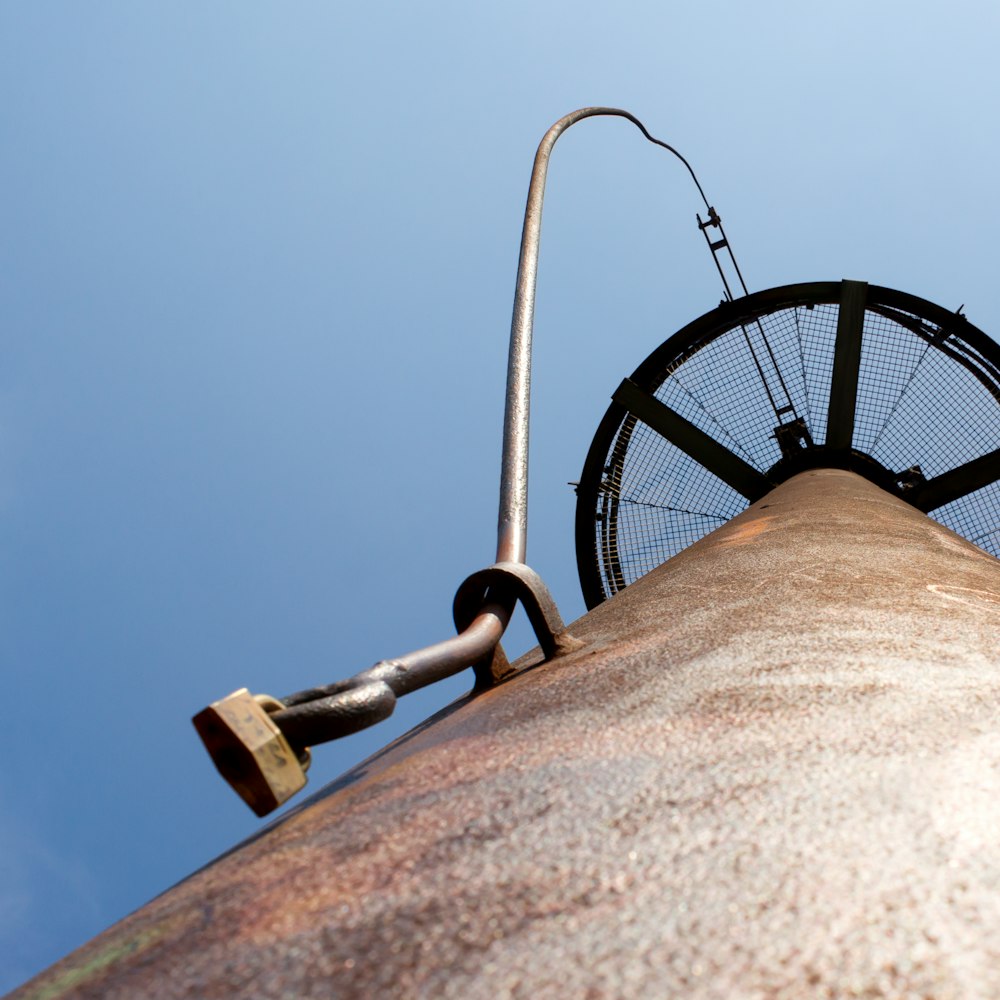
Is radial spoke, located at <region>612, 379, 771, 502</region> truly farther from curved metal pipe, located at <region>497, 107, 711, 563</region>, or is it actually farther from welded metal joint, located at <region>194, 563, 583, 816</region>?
welded metal joint, located at <region>194, 563, 583, 816</region>

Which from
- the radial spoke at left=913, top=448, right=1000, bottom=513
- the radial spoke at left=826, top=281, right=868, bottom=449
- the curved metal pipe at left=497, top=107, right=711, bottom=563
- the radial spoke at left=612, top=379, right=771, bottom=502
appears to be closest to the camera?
the curved metal pipe at left=497, top=107, right=711, bottom=563

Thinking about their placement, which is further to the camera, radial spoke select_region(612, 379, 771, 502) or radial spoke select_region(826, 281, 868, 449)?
radial spoke select_region(612, 379, 771, 502)

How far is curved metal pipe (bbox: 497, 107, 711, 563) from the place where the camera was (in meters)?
2.99

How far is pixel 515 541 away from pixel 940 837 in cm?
198

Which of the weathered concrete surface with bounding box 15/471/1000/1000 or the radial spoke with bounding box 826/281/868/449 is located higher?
the weathered concrete surface with bounding box 15/471/1000/1000

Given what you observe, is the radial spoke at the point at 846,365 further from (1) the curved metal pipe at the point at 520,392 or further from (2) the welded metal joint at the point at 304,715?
(2) the welded metal joint at the point at 304,715

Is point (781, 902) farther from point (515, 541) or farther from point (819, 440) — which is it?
point (819, 440)

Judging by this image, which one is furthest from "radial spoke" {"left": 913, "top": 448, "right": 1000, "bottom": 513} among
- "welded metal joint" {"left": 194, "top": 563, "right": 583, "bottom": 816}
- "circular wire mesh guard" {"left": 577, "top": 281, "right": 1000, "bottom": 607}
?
"welded metal joint" {"left": 194, "top": 563, "right": 583, "bottom": 816}

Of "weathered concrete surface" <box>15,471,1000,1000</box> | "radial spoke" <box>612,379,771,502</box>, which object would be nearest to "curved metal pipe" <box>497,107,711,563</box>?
"weathered concrete surface" <box>15,471,1000,1000</box>

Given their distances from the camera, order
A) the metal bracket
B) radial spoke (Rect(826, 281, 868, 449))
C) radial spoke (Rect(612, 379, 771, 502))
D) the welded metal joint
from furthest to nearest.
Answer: radial spoke (Rect(612, 379, 771, 502))
radial spoke (Rect(826, 281, 868, 449))
the metal bracket
the welded metal joint

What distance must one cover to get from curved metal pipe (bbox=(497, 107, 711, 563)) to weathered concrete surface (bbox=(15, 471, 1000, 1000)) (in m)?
1.18

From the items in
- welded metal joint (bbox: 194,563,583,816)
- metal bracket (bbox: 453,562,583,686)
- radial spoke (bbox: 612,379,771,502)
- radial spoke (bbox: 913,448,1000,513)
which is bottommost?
radial spoke (bbox: 913,448,1000,513)

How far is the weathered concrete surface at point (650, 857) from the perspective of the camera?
2.79 ft

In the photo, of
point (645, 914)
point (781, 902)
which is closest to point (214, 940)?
point (645, 914)
